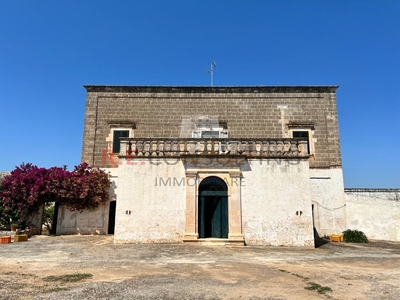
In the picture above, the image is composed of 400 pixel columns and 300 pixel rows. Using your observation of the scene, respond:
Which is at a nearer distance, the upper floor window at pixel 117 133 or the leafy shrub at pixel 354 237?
the leafy shrub at pixel 354 237

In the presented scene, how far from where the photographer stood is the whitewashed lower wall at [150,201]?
1220 cm

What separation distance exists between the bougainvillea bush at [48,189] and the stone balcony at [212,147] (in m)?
3.57

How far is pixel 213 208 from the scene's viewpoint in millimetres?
12531

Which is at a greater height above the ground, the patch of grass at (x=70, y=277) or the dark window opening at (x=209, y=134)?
the dark window opening at (x=209, y=134)

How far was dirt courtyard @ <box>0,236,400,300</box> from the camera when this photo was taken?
17.1 feet

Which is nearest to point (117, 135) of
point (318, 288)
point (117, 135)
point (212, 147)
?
point (117, 135)

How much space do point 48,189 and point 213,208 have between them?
8184mm

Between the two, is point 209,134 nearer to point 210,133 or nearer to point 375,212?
point 210,133

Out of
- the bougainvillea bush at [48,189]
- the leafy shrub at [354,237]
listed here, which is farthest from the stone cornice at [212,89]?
the leafy shrub at [354,237]

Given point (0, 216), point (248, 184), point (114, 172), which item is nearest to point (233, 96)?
point (248, 184)

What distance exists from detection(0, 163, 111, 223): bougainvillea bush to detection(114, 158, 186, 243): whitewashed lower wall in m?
3.44

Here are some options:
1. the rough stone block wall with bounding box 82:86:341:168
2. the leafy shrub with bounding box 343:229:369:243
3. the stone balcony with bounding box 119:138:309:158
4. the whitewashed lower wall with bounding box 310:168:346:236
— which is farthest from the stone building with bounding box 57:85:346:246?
the rough stone block wall with bounding box 82:86:341:168

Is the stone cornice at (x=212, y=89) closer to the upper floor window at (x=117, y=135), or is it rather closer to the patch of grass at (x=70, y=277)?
the upper floor window at (x=117, y=135)

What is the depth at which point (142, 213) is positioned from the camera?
12.3 metres
